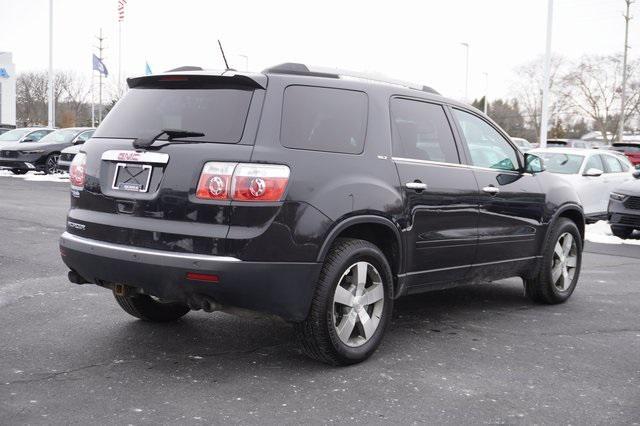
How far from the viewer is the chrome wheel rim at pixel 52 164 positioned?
24.7 metres

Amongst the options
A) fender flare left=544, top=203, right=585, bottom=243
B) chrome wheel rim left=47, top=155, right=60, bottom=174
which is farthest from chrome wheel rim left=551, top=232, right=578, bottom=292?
chrome wheel rim left=47, top=155, right=60, bottom=174

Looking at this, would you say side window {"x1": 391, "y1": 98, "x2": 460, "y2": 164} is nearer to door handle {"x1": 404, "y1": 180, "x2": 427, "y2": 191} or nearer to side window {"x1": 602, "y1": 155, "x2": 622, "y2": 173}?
door handle {"x1": 404, "y1": 180, "x2": 427, "y2": 191}

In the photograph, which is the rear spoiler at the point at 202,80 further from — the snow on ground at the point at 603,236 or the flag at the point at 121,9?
the flag at the point at 121,9

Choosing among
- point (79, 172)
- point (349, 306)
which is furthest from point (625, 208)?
point (79, 172)

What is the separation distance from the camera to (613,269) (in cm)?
951

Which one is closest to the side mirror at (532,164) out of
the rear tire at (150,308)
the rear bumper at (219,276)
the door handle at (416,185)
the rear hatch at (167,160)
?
the door handle at (416,185)

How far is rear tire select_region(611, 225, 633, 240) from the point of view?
13.1 metres

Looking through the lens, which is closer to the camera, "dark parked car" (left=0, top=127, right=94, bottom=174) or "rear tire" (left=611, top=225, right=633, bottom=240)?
"rear tire" (left=611, top=225, right=633, bottom=240)

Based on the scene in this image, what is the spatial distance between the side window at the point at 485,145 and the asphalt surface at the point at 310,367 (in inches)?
51.2

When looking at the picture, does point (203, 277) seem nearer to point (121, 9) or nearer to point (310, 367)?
point (310, 367)

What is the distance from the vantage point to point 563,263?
7.09m

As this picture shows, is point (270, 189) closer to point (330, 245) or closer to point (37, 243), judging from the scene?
point (330, 245)

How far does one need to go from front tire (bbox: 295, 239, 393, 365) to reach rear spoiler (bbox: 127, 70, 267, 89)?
1.11 meters

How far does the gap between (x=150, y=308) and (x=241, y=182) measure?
1.84 meters
